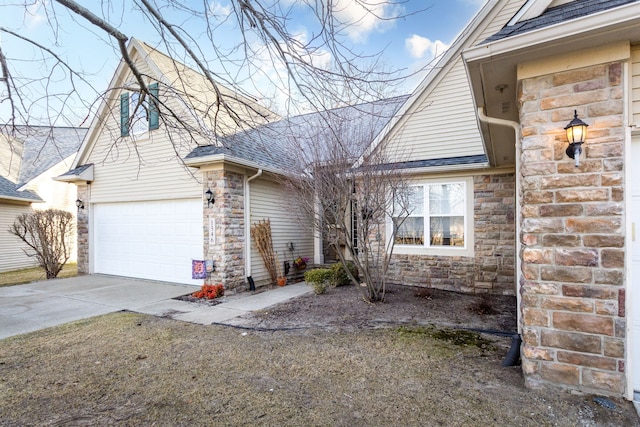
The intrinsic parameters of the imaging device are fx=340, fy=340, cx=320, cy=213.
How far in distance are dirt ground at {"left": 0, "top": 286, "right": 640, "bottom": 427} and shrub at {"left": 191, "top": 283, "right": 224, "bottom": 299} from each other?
1675 millimetres

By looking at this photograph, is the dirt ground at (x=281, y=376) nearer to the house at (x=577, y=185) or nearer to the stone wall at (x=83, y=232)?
the house at (x=577, y=185)

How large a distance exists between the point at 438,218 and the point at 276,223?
4.23m

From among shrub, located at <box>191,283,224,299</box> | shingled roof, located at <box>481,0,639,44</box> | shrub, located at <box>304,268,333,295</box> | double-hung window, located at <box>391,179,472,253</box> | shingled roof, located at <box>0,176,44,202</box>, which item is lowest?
shrub, located at <box>191,283,224,299</box>

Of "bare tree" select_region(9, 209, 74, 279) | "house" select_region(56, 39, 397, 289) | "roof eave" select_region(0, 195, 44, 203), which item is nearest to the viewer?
"house" select_region(56, 39, 397, 289)

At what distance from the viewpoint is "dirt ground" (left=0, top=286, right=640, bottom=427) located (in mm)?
2703

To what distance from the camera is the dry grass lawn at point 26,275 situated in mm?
9711

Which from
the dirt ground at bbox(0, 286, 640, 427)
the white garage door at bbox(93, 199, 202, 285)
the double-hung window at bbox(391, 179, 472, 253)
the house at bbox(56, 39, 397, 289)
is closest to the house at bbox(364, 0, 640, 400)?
the dirt ground at bbox(0, 286, 640, 427)

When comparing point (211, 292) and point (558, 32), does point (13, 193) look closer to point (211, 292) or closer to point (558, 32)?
point (211, 292)

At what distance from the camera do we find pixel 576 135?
2.82 meters

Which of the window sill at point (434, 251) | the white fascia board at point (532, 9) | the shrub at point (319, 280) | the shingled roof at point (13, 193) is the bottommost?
the shrub at point (319, 280)

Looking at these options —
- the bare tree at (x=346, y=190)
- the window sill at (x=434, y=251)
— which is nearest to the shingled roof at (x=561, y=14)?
the bare tree at (x=346, y=190)

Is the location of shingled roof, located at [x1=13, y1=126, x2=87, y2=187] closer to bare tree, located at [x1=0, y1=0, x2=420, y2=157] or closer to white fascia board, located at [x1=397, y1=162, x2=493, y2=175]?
bare tree, located at [x1=0, y1=0, x2=420, y2=157]

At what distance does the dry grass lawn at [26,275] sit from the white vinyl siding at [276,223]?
6.30 meters

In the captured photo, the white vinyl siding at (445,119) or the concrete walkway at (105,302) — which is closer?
the concrete walkway at (105,302)
